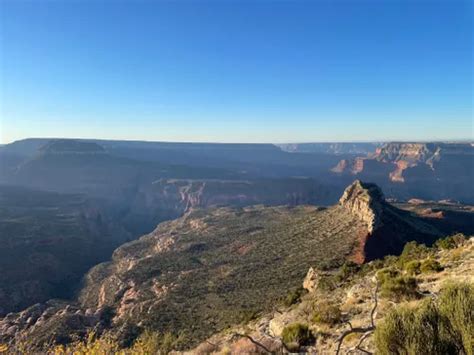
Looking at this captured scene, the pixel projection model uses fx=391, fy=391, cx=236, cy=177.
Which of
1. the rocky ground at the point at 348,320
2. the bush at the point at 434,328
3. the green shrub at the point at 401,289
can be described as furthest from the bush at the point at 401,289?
the bush at the point at 434,328

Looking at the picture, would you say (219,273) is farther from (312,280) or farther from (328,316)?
(328,316)

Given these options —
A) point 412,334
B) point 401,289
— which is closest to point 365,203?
point 401,289

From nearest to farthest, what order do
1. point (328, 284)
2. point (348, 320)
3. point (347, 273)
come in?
point (348, 320) → point (328, 284) → point (347, 273)

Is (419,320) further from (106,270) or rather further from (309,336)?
(106,270)

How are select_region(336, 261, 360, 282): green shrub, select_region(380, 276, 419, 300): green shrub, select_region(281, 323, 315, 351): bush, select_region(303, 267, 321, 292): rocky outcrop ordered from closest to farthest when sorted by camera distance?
select_region(281, 323, 315, 351): bush, select_region(380, 276, 419, 300): green shrub, select_region(336, 261, 360, 282): green shrub, select_region(303, 267, 321, 292): rocky outcrop

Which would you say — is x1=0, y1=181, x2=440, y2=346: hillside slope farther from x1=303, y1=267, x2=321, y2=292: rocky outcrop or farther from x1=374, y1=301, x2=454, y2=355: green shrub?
x1=374, y1=301, x2=454, y2=355: green shrub

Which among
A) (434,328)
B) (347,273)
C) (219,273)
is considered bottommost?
(219,273)

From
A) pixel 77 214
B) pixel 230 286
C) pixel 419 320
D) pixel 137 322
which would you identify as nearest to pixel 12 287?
pixel 137 322

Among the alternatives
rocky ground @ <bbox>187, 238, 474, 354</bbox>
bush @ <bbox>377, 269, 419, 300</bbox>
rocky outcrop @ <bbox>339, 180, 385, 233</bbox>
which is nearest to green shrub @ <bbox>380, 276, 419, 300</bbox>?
bush @ <bbox>377, 269, 419, 300</bbox>
